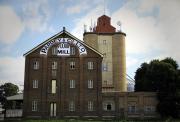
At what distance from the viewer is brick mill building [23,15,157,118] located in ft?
158

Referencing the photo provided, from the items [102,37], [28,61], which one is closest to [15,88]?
[102,37]

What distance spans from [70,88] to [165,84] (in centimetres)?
1492

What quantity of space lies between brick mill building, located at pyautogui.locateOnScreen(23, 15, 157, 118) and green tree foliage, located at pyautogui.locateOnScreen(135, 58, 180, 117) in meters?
1.68

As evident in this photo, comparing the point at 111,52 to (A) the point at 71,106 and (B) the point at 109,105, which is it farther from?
(A) the point at 71,106

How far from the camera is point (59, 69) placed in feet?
162

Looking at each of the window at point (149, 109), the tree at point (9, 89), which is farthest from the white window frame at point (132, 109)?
the tree at point (9, 89)

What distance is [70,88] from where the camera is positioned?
161ft

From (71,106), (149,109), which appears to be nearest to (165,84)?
(149,109)

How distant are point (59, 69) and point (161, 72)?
54.0 feet

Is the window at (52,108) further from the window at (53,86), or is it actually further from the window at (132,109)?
the window at (132,109)

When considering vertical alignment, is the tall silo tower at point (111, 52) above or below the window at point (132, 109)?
above

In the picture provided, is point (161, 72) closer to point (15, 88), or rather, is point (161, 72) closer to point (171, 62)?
point (171, 62)

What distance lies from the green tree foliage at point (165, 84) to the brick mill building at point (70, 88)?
168 cm

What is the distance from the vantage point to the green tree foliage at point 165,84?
48.4 metres
